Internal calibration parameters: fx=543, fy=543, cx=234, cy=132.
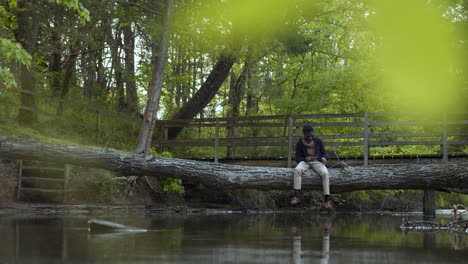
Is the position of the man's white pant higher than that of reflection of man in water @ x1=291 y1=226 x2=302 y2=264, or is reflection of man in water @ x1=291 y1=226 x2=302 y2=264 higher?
the man's white pant

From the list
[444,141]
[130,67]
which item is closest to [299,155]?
[444,141]

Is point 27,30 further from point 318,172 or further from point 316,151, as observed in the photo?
point 318,172

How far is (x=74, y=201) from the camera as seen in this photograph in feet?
46.1

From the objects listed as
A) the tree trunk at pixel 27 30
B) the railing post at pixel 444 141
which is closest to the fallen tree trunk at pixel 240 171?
the railing post at pixel 444 141

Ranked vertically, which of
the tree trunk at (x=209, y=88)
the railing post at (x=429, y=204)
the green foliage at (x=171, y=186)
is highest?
the tree trunk at (x=209, y=88)

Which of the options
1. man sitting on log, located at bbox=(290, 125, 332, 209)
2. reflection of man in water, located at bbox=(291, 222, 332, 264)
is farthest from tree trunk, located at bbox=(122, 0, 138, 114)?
reflection of man in water, located at bbox=(291, 222, 332, 264)

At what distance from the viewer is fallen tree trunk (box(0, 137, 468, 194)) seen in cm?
1148

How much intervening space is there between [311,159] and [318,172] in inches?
12.3

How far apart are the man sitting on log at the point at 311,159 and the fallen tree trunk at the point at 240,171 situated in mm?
190

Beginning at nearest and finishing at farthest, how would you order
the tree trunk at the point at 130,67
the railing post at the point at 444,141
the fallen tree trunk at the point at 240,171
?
the fallen tree trunk at the point at 240,171 → the railing post at the point at 444,141 → the tree trunk at the point at 130,67

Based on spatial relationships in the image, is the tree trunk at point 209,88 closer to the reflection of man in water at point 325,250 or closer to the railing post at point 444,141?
the railing post at point 444,141

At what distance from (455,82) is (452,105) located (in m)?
2.90

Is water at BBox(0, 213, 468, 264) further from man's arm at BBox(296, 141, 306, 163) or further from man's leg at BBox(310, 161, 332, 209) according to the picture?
man's arm at BBox(296, 141, 306, 163)

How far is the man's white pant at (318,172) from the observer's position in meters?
11.3
